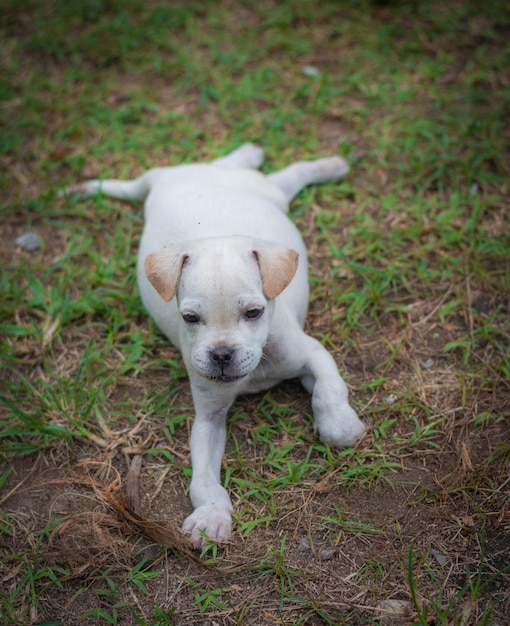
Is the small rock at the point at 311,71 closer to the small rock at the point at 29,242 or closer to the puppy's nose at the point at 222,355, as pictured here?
the small rock at the point at 29,242

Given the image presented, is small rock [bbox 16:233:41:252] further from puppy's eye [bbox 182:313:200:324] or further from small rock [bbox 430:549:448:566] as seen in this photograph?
small rock [bbox 430:549:448:566]

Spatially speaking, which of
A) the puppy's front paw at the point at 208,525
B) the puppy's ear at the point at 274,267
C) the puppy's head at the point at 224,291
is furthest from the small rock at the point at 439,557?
the puppy's ear at the point at 274,267

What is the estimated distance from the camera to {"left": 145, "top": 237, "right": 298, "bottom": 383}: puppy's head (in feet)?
12.3

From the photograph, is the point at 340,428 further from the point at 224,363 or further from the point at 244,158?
the point at 244,158

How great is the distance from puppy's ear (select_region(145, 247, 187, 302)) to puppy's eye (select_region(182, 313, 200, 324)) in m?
0.14

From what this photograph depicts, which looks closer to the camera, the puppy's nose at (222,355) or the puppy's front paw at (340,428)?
the puppy's nose at (222,355)

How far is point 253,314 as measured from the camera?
3.86 metres

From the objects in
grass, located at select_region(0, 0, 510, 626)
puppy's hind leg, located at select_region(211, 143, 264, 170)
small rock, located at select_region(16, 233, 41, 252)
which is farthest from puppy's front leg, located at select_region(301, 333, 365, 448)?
small rock, located at select_region(16, 233, 41, 252)

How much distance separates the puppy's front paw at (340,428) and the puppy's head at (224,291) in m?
0.77

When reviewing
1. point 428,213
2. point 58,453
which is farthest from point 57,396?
point 428,213

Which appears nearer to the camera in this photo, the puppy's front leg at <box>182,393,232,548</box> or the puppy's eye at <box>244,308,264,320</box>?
the puppy's eye at <box>244,308,264,320</box>

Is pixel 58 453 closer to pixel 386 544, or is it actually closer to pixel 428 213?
pixel 386 544

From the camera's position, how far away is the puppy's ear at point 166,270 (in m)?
3.87

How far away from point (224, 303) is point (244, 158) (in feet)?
9.31
